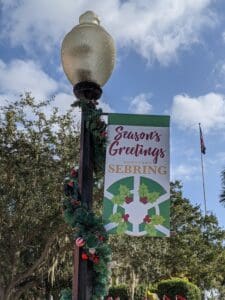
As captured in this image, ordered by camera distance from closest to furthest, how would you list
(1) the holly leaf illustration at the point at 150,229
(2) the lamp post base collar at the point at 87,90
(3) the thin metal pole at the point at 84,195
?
(3) the thin metal pole at the point at 84,195
(1) the holly leaf illustration at the point at 150,229
(2) the lamp post base collar at the point at 87,90

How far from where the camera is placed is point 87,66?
11.7ft

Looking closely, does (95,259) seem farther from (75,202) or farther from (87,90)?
(87,90)

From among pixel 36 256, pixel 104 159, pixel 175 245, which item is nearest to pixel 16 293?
pixel 36 256

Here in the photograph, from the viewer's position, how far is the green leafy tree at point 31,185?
14805 mm

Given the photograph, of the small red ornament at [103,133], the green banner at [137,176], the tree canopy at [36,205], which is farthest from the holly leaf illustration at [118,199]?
the tree canopy at [36,205]

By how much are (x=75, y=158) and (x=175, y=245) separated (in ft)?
30.4

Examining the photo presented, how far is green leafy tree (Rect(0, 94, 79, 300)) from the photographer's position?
583 inches

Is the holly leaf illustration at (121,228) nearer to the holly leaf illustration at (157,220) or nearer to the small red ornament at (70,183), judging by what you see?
the holly leaf illustration at (157,220)

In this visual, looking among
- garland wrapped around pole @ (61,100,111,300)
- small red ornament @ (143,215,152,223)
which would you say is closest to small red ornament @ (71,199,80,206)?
garland wrapped around pole @ (61,100,111,300)

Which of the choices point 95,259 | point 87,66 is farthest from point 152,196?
point 87,66

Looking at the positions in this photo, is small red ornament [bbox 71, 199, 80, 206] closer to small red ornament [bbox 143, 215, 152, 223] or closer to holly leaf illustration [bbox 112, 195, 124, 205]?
holly leaf illustration [bbox 112, 195, 124, 205]

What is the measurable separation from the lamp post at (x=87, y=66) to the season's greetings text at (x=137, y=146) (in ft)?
0.71

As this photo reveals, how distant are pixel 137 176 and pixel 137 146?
0.24m

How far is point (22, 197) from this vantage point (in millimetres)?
14906
